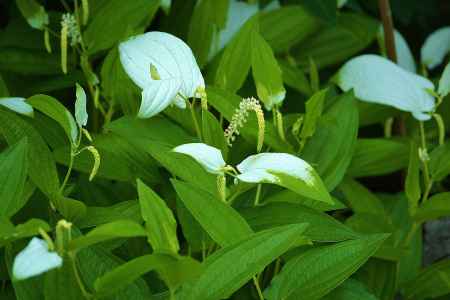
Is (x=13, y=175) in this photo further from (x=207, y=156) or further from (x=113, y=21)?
(x=113, y=21)

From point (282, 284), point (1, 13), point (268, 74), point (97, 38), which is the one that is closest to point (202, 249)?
point (282, 284)

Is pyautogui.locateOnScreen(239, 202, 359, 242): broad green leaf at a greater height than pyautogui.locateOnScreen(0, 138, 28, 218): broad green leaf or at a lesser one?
lesser

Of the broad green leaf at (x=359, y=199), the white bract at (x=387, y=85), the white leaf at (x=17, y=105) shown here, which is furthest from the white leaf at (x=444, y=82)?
the white leaf at (x=17, y=105)

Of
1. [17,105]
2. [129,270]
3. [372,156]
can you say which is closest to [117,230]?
[129,270]

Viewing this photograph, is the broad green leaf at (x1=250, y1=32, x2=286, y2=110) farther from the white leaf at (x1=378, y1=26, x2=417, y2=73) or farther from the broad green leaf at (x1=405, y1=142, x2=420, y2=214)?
the white leaf at (x1=378, y1=26, x2=417, y2=73)

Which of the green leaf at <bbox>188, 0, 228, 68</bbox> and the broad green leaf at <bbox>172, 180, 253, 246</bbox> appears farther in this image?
the green leaf at <bbox>188, 0, 228, 68</bbox>

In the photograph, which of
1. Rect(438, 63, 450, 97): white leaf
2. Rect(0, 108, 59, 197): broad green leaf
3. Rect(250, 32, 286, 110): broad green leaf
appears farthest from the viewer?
Rect(438, 63, 450, 97): white leaf

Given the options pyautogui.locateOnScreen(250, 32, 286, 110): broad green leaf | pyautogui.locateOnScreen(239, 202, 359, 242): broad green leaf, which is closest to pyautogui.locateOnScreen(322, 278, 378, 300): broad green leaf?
pyautogui.locateOnScreen(239, 202, 359, 242): broad green leaf

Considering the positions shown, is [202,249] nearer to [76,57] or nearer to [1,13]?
[76,57]
